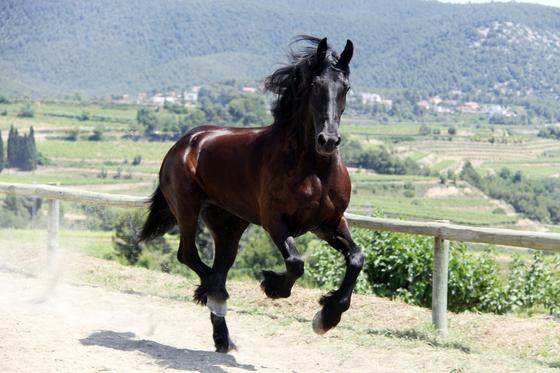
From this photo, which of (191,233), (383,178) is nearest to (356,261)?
(191,233)

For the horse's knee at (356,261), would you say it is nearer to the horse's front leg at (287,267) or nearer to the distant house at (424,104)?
the horse's front leg at (287,267)

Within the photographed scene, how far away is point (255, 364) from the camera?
6.40 meters

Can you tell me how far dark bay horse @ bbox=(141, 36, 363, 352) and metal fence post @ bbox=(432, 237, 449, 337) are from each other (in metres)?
1.84

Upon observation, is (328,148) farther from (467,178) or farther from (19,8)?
(19,8)

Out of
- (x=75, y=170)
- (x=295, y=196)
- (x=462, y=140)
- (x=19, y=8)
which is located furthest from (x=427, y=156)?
(x=295, y=196)

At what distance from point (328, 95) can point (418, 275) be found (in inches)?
168

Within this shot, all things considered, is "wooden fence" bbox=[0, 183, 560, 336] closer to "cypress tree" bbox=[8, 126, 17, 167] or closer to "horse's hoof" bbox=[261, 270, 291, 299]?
"horse's hoof" bbox=[261, 270, 291, 299]

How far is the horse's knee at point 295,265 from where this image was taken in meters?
5.81

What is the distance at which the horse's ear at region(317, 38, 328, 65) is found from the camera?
595 centimetres

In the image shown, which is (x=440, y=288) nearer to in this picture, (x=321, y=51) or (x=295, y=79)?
(x=295, y=79)

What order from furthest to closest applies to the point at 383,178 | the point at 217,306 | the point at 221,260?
the point at 383,178 < the point at 221,260 < the point at 217,306

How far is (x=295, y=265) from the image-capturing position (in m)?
5.83

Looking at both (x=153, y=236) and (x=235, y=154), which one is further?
(x=153, y=236)

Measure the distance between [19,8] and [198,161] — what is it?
181956 mm
